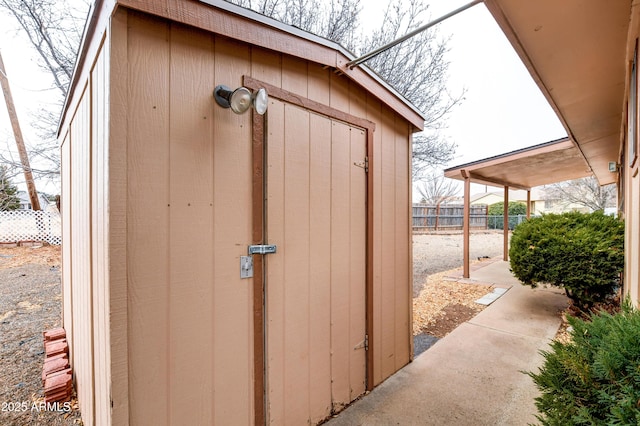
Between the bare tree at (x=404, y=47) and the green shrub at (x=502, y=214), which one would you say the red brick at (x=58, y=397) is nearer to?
the bare tree at (x=404, y=47)

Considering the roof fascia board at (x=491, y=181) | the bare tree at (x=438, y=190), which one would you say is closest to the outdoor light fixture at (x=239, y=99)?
the roof fascia board at (x=491, y=181)

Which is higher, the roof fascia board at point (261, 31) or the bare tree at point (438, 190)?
the bare tree at point (438, 190)

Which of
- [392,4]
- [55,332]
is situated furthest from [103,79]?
[392,4]

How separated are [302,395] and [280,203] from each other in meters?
1.27

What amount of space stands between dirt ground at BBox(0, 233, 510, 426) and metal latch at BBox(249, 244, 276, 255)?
73.4 inches

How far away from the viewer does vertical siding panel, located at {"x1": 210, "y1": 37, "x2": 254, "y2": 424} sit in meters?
1.49

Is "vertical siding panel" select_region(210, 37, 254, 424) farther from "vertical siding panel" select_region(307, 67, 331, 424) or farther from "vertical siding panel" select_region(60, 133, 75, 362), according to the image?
"vertical siding panel" select_region(60, 133, 75, 362)

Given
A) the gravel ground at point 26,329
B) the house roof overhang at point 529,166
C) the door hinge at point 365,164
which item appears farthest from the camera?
the house roof overhang at point 529,166

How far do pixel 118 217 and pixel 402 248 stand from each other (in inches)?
90.4

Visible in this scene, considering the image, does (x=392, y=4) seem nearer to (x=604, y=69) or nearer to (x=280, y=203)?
(x=604, y=69)

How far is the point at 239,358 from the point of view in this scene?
5.12ft

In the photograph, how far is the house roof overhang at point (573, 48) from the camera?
1548 mm

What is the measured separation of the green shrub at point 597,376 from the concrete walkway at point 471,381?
1.15 metres

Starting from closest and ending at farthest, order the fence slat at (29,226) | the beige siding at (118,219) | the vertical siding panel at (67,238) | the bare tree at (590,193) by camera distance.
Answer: the beige siding at (118,219) → the vertical siding panel at (67,238) → the fence slat at (29,226) → the bare tree at (590,193)
